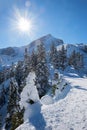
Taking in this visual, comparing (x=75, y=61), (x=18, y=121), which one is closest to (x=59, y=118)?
(x=18, y=121)

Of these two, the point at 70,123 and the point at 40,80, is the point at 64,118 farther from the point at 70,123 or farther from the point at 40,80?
the point at 40,80

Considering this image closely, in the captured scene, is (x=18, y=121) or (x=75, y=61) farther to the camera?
(x=75, y=61)

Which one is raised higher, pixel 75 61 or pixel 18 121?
pixel 75 61

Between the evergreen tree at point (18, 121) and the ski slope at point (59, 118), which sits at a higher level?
the ski slope at point (59, 118)

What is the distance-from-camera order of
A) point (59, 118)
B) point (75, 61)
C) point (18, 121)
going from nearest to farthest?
1. point (59, 118)
2. point (18, 121)
3. point (75, 61)

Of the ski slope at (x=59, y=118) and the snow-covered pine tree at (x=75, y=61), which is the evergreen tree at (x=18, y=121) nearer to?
the ski slope at (x=59, y=118)

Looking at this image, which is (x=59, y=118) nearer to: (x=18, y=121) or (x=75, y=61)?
(x=18, y=121)

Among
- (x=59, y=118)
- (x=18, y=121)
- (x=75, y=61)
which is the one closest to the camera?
Answer: (x=59, y=118)

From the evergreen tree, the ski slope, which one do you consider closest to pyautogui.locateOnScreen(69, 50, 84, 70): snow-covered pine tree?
the evergreen tree

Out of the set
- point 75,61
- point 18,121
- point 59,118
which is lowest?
point 18,121

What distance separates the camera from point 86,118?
15125mm

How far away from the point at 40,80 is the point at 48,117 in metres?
33.5

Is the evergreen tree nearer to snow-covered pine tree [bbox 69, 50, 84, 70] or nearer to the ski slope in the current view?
the ski slope

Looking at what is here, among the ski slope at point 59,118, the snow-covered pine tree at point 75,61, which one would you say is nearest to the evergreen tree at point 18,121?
the ski slope at point 59,118
